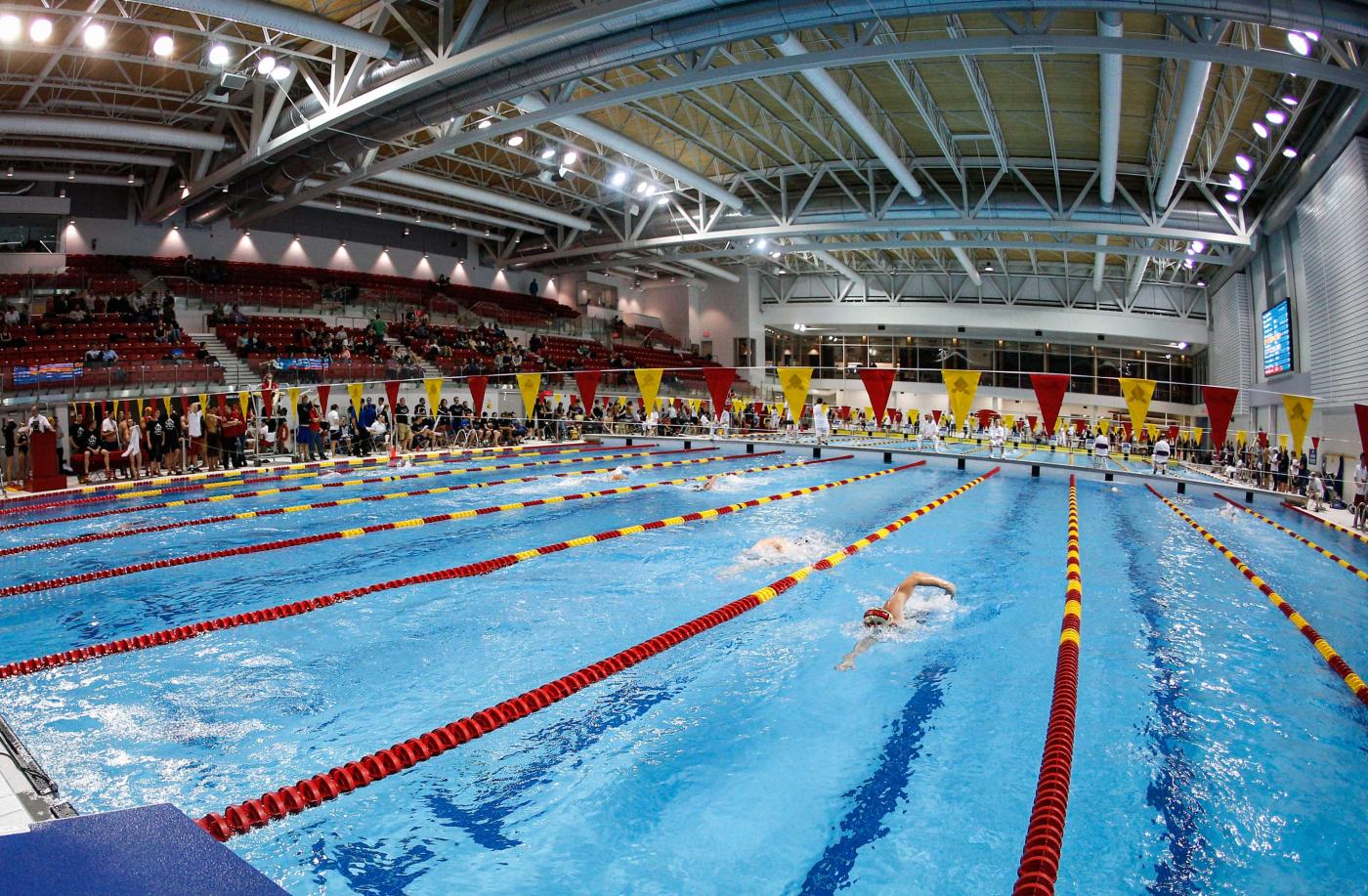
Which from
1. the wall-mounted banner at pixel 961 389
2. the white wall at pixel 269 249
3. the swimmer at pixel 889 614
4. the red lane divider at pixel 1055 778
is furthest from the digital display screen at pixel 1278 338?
the white wall at pixel 269 249

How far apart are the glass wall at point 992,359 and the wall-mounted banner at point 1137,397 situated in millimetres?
17339

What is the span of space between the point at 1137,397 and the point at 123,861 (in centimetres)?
1490

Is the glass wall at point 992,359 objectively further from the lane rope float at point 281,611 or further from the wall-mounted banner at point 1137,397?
the lane rope float at point 281,611

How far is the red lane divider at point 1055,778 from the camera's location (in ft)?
7.65

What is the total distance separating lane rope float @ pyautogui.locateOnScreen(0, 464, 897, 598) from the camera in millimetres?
6207

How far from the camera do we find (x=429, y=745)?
3.49 m

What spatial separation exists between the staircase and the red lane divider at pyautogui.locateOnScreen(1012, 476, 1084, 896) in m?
16.3

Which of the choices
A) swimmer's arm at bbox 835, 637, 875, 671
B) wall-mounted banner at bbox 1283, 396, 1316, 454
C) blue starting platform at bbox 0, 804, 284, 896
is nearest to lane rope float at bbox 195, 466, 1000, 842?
swimmer's arm at bbox 835, 637, 875, 671

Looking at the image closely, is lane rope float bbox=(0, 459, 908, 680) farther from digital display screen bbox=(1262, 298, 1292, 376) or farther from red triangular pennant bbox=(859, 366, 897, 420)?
digital display screen bbox=(1262, 298, 1292, 376)

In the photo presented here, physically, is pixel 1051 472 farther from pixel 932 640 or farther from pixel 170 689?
A: pixel 170 689

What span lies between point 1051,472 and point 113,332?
69.3ft

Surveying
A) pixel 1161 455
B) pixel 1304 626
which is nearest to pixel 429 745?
pixel 1304 626

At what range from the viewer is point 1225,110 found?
495 inches

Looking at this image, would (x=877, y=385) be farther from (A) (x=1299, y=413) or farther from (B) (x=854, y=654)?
(B) (x=854, y=654)
